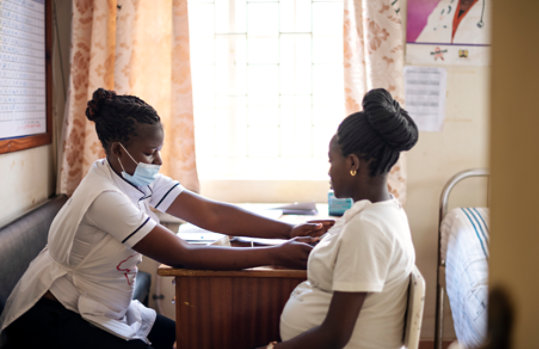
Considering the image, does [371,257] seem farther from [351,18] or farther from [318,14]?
[318,14]

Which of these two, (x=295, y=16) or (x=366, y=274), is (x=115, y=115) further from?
(x=295, y=16)

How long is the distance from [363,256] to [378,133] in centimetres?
35

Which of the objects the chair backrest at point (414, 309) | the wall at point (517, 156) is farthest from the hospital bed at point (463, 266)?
the wall at point (517, 156)

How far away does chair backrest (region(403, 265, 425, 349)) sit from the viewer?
1368mm

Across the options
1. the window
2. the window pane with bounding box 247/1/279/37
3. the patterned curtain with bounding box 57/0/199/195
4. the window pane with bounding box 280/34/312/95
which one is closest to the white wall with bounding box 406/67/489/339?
the window

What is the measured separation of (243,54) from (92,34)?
87cm

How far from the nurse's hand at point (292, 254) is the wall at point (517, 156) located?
1.43 m

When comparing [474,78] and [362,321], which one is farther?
[474,78]

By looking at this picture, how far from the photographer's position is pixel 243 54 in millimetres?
3174

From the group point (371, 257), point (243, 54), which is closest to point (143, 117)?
point (371, 257)

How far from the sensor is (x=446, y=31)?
296 cm

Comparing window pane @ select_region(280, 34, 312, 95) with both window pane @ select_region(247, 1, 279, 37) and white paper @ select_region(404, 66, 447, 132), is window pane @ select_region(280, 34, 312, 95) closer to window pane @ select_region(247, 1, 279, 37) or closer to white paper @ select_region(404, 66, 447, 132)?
window pane @ select_region(247, 1, 279, 37)

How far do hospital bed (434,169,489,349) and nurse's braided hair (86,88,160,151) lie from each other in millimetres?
1372

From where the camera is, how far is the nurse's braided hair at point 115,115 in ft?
5.88
